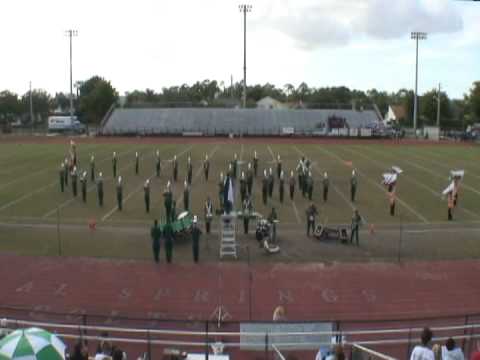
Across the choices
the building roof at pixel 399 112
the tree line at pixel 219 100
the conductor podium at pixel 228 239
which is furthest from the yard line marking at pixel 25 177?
the building roof at pixel 399 112

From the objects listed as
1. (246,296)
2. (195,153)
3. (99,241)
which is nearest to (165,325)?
(246,296)

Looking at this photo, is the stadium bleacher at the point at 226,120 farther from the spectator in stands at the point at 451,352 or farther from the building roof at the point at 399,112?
the spectator in stands at the point at 451,352

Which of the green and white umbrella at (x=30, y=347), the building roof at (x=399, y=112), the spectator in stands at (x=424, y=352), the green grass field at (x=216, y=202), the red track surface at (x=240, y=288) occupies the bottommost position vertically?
the red track surface at (x=240, y=288)

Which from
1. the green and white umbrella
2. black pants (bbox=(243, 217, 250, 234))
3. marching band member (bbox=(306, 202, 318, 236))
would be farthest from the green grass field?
the green and white umbrella

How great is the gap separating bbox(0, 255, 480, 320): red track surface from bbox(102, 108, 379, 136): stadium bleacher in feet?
183

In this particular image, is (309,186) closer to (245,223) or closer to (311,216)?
(311,216)

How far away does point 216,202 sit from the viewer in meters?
23.2

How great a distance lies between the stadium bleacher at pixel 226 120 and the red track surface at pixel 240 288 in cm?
5576

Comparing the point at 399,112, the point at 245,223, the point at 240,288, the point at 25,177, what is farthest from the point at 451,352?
the point at 399,112

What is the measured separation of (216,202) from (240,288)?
1044 cm

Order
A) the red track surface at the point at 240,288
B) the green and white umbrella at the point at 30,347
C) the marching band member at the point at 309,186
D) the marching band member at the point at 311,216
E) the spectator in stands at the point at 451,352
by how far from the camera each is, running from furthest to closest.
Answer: the marching band member at the point at 309,186 < the marching band member at the point at 311,216 < the red track surface at the point at 240,288 < the spectator in stands at the point at 451,352 < the green and white umbrella at the point at 30,347

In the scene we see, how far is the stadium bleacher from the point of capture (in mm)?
72625

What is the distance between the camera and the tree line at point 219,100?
268ft

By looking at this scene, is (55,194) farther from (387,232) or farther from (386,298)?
(386,298)
